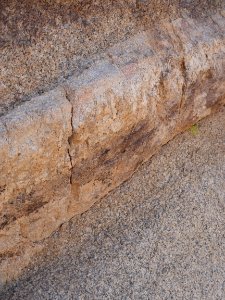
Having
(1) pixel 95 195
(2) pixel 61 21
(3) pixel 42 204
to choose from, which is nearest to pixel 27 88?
(2) pixel 61 21

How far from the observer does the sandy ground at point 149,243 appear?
2090 mm

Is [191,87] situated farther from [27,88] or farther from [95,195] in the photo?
[27,88]

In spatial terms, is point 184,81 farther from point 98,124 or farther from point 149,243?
point 149,243

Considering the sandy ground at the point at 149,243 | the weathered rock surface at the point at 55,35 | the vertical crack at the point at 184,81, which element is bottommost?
the sandy ground at the point at 149,243

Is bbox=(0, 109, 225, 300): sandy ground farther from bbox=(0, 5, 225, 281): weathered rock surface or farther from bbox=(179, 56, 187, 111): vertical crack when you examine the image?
bbox=(179, 56, 187, 111): vertical crack

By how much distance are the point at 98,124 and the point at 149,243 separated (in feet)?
2.13

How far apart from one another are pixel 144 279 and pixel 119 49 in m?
1.03

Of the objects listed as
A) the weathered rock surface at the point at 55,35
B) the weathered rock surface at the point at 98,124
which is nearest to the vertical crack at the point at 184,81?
the weathered rock surface at the point at 98,124

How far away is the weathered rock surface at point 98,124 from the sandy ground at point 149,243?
8cm

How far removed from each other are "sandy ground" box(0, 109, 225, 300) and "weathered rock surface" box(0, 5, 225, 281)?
8 centimetres

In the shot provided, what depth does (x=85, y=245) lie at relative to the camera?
7.18 feet

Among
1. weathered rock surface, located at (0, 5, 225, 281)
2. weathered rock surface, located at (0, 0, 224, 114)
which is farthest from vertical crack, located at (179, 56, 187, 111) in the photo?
weathered rock surface, located at (0, 0, 224, 114)

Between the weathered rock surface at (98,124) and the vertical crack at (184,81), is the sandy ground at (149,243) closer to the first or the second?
the weathered rock surface at (98,124)

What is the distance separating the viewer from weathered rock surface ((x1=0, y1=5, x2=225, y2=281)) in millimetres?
1813
